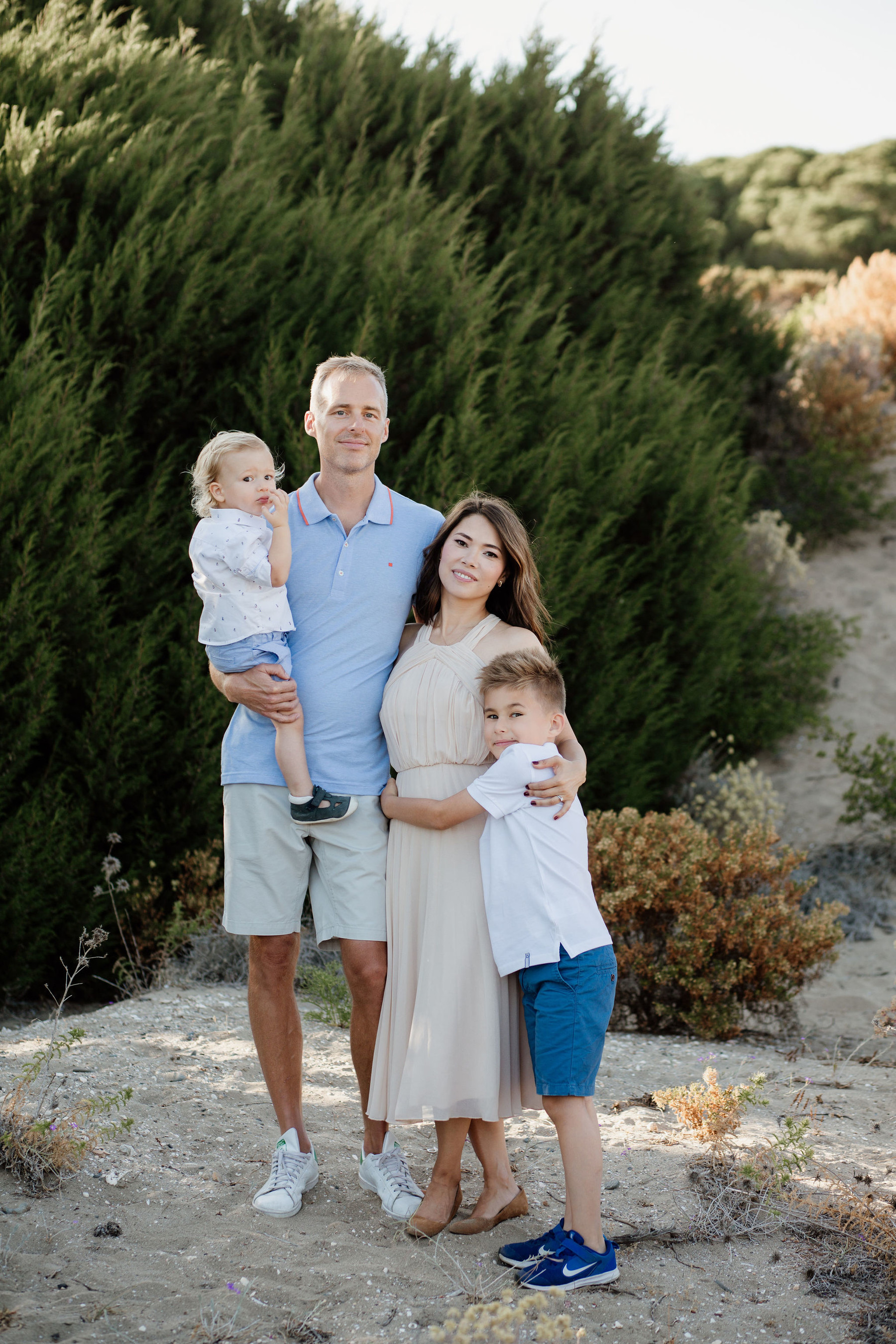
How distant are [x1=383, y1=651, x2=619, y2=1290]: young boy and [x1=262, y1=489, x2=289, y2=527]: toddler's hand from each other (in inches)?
27.8

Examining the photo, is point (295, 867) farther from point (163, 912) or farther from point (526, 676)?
point (163, 912)

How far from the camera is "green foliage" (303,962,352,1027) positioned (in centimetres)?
443

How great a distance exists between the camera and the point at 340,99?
8.88 metres

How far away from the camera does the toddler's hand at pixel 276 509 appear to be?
2867mm

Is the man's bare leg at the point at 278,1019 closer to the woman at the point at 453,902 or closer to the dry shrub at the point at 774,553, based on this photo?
the woman at the point at 453,902

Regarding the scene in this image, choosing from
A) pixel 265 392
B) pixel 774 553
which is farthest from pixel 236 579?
pixel 774 553

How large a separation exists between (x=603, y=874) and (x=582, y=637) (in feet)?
7.52

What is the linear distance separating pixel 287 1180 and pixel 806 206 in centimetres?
2428

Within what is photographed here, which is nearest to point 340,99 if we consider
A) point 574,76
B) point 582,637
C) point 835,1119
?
point 574,76

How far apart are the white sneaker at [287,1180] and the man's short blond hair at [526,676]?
1484 mm

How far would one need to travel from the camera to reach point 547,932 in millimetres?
2598

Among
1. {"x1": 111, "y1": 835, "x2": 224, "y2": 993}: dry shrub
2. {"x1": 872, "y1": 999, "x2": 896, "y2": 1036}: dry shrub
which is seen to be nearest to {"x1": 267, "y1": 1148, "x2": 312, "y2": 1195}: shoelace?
{"x1": 872, "y1": 999, "x2": 896, "y2": 1036}: dry shrub

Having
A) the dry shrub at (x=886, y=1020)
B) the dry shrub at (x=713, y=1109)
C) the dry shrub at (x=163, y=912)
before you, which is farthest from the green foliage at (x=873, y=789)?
the dry shrub at (x=163, y=912)

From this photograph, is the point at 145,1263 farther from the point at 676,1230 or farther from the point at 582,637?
the point at 582,637
